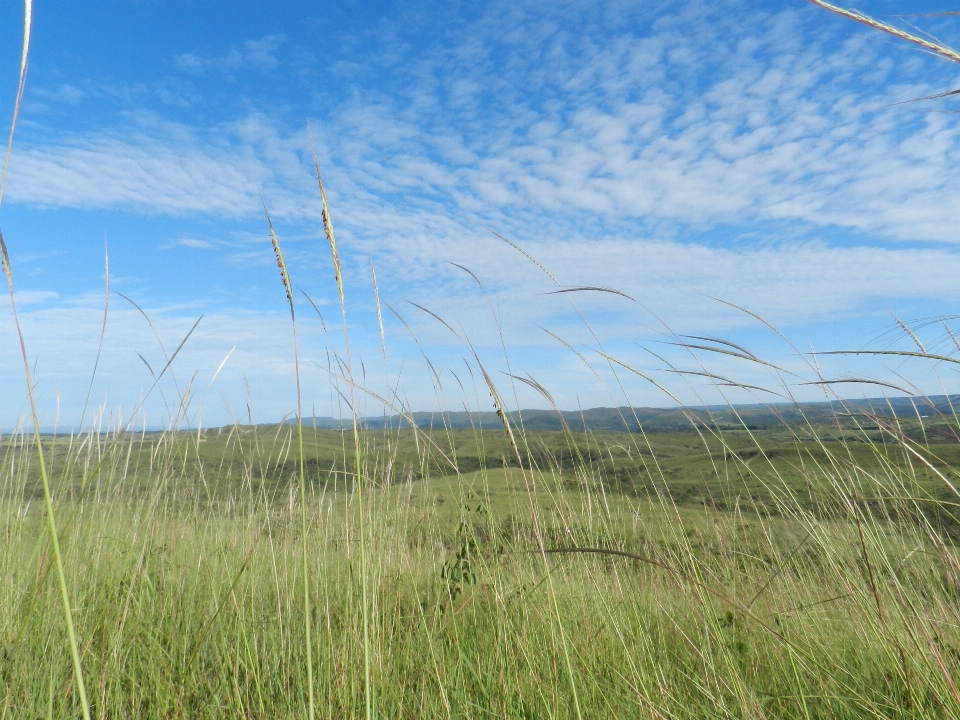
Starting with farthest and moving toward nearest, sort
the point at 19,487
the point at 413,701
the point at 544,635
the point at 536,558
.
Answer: the point at 536,558 < the point at 19,487 < the point at 544,635 < the point at 413,701

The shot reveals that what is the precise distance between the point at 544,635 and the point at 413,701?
19.8 inches

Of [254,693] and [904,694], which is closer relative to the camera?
[904,694]

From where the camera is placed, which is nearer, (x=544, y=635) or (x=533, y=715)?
(x=533, y=715)

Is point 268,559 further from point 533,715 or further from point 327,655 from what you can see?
point 533,715

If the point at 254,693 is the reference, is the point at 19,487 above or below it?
above

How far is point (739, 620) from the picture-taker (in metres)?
2.29

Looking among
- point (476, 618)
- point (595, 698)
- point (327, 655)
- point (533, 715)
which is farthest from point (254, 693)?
point (595, 698)

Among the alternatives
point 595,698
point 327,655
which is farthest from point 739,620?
point 327,655

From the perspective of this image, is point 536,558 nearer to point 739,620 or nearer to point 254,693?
point 739,620

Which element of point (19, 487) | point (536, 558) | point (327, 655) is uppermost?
point (19, 487)

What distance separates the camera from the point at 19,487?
3473mm

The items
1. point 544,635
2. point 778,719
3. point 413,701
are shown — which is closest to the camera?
point 778,719

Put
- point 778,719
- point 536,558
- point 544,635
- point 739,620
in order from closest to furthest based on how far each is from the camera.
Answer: point 778,719 → point 544,635 → point 739,620 → point 536,558

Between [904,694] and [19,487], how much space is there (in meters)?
4.35
